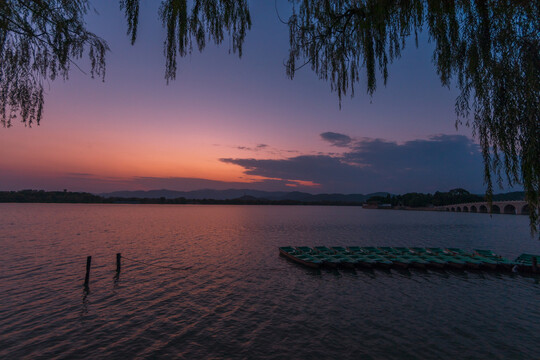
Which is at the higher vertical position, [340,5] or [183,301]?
[340,5]

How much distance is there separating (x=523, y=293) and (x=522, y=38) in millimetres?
29067

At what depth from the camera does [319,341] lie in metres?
16.1

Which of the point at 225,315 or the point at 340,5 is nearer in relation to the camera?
the point at 340,5

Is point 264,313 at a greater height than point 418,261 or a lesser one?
lesser

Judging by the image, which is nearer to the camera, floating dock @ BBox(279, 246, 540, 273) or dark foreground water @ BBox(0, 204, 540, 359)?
→ dark foreground water @ BBox(0, 204, 540, 359)

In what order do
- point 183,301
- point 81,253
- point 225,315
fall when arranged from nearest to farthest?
point 225,315 < point 183,301 < point 81,253

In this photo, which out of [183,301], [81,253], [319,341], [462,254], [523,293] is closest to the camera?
[319,341]

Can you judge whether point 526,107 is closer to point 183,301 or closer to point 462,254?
point 183,301

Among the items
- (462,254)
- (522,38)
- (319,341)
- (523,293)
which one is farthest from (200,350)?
(462,254)

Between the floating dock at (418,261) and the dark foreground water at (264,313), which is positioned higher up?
the floating dock at (418,261)

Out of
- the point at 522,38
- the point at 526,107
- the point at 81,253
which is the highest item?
the point at 522,38

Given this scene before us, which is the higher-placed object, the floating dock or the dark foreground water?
the floating dock

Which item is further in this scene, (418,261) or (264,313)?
(418,261)

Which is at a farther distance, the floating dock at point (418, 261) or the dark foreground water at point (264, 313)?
the floating dock at point (418, 261)
